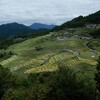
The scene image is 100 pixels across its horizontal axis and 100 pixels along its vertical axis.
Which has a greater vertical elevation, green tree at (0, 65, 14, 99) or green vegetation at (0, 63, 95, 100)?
green vegetation at (0, 63, 95, 100)

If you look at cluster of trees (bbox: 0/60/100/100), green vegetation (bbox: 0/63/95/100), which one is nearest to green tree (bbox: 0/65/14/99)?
cluster of trees (bbox: 0/60/100/100)

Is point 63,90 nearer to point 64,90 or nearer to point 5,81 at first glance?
point 64,90

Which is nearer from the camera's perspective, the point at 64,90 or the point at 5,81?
the point at 64,90

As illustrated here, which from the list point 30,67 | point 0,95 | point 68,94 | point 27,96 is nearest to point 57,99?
point 68,94

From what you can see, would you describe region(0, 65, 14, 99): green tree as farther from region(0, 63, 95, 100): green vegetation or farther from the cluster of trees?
region(0, 63, 95, 100): green vegetation

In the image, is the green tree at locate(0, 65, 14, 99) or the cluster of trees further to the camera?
the green tree at locate(0, 65, 14, 99)

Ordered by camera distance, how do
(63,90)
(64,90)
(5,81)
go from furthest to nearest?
(5,81) → (63,90) → (64,90)

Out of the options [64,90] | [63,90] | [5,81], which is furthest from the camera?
[5,81]

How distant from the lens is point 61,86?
82375mm

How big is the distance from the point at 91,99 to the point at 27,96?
17.8 metres

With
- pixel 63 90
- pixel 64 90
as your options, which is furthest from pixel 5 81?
pixel 64 90

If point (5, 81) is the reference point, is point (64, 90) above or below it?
above

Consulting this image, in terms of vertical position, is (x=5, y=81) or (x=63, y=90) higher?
(x=63, y=90)

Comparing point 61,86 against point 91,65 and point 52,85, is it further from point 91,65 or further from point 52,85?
point 91,65
